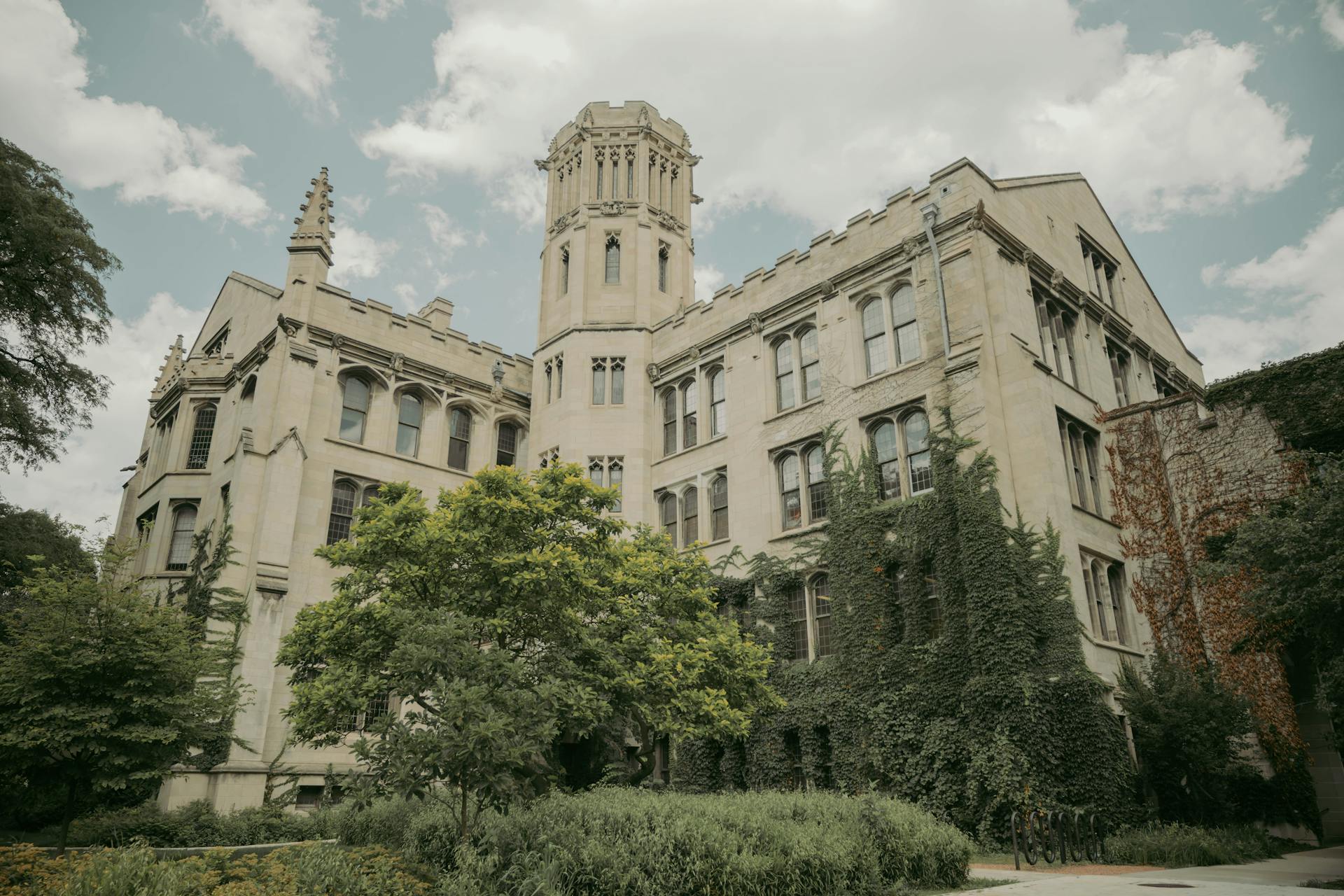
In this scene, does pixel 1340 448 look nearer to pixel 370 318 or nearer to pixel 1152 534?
pixel 1152 534

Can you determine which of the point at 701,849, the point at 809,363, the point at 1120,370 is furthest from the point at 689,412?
the point at 701,849

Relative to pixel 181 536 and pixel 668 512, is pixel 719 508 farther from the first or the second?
pixel 181 536

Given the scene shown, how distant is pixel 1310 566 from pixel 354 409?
25704mm

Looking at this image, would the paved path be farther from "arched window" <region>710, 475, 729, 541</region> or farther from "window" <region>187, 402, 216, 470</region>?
"window" <region>187, 402, 216, 470</region>

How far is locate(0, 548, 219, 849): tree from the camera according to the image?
15203 millimetres

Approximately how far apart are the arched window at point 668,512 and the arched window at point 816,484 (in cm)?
533

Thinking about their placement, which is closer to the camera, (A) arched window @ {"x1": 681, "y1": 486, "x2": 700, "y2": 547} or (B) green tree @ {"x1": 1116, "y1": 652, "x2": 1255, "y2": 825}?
(B) green tree @ {"x1": 1116, "y1": 652, "x2": 1255, "y2": 825}

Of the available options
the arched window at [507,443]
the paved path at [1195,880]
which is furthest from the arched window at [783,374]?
the paved path at [1195,880]

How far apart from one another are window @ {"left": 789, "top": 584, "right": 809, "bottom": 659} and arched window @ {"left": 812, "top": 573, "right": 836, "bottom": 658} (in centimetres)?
32

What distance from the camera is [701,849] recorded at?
10.0m

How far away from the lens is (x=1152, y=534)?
22906mm

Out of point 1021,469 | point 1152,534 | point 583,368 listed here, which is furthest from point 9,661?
point 1152,534

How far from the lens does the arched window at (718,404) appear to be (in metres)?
27.9

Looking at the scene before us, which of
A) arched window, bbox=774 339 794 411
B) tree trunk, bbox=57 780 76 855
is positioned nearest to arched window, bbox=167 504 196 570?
tree trunk, bbox=57 780 76 855
